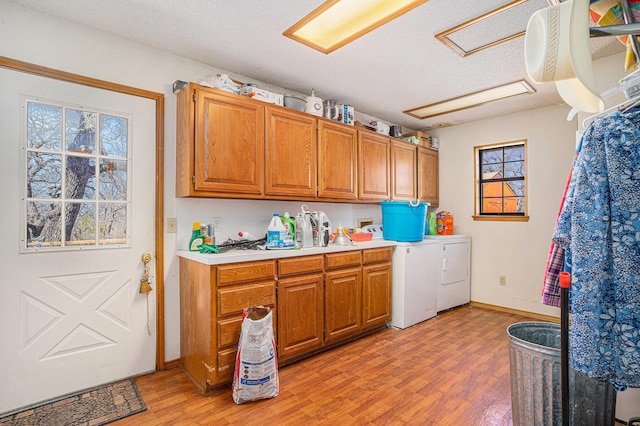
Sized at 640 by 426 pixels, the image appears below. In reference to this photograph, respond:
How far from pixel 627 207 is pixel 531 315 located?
3.45 m

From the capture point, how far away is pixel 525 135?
3820 mm

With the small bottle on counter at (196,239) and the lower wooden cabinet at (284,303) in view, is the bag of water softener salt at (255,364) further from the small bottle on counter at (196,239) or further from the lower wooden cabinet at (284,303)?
the small bottle on counter at (196,239)

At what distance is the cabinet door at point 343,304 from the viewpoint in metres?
2.76

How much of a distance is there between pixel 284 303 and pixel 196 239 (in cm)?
85

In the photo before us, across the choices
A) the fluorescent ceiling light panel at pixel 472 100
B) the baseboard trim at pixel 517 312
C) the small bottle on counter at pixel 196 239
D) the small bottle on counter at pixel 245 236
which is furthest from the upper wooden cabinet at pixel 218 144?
the baseboard trim at pixel 517 312

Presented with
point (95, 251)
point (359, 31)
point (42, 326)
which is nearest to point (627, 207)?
point (359, 31)

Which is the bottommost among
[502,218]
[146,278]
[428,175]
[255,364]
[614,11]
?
[255,364]

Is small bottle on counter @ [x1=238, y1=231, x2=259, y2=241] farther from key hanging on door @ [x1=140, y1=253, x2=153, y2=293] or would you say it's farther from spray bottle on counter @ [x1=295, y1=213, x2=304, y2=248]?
key hanging on door @ [x1=140, y1=253, x2=153, y2=293]

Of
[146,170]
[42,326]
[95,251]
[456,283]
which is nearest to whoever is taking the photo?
[42,326]

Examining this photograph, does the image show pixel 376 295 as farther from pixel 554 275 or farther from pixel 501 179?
pixel 501 179

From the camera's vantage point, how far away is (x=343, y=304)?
2877mm

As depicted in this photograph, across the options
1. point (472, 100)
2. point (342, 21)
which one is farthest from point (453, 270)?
point (342, 21)

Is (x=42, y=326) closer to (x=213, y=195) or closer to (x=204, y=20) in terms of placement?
(x=213, y=195)

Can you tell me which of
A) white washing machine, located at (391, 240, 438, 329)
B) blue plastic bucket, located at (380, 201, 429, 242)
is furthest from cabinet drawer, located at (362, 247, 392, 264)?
blue plastic bucket, located at (380, 201, 429, 242)
